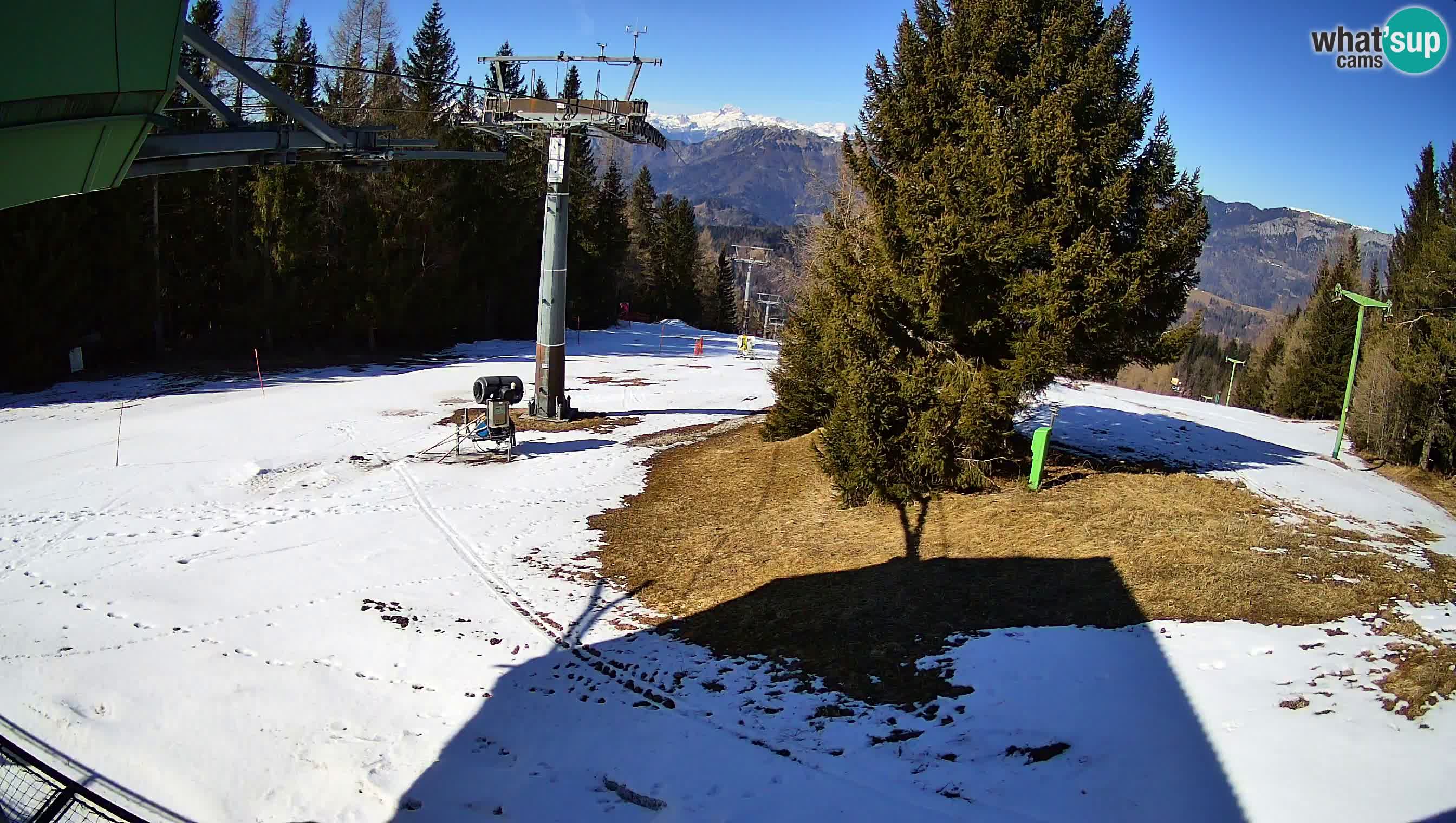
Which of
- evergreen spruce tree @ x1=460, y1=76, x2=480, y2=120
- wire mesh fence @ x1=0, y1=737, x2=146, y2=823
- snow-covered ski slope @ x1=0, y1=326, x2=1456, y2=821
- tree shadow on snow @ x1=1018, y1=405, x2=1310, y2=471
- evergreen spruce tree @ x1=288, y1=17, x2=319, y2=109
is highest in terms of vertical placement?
evergreen spruce tree @ x1=288, y1=17, x2=319, y2=109

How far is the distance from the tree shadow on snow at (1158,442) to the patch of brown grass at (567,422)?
9.92m

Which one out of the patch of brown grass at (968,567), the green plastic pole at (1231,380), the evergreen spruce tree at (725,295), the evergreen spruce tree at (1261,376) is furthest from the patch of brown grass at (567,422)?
the evergreen spruce tree at (725,295)

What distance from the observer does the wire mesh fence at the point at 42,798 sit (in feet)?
13.5

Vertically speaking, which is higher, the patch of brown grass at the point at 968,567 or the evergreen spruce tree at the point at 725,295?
the evergreen spruce tree at the point at 725,295

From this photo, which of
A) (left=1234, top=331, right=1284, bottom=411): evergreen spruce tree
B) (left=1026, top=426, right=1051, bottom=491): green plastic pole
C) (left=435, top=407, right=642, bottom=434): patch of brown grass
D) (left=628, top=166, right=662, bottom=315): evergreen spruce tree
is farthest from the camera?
(left=628, top=166, right=662, bottom=315): evergreen spruce tree

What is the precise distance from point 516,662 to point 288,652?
2416 millimetres

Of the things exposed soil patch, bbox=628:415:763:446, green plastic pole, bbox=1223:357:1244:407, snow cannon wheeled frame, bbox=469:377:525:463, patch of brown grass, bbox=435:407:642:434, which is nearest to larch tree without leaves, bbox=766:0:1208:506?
exposed soil patch, bbox=628:415:763:446

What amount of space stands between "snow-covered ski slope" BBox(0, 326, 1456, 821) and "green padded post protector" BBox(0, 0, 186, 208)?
466 cm

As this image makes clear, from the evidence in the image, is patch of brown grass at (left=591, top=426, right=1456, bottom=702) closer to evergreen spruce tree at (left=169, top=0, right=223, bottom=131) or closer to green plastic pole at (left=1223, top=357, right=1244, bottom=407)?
evergreen spruce tree at (left=169, top=0, right=223, bottom=131)

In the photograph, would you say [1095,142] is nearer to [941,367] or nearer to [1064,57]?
[1064,57]

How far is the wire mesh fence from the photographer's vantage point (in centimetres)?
410

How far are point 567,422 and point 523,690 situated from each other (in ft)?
42.9

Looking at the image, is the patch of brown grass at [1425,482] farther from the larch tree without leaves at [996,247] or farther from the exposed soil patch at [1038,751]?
the exposed soil patch at [1038,751]

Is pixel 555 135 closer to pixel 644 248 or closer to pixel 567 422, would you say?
pixel 567 422
